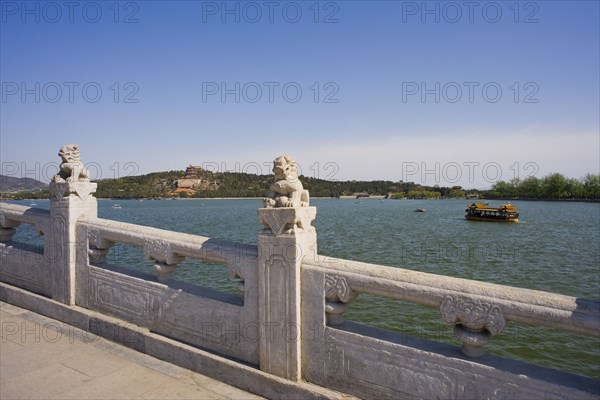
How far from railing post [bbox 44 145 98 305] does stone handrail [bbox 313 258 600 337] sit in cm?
324

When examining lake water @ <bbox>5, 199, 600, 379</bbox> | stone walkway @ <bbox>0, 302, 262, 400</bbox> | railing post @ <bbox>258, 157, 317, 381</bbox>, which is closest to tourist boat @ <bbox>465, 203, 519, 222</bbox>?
lake water @ <bbox>5, 199, 600, 379</bbox>

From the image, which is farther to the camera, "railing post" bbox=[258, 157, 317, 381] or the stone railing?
"railing post" bbox=[258, 157, 317, 381]

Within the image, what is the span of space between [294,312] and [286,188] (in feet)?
3.20

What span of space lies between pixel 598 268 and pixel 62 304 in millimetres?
23533

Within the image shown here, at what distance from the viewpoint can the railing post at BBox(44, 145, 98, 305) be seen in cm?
477

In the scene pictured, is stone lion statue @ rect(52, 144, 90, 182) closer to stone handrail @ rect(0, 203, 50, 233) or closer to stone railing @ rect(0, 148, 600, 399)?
stone railing @ rect(0, 148, 600, 399)

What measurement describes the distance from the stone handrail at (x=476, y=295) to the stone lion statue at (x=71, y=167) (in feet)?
11.0

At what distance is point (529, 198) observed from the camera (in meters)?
131

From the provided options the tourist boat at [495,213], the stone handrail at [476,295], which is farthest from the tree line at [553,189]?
Answer: the stone handrail at [476,295]

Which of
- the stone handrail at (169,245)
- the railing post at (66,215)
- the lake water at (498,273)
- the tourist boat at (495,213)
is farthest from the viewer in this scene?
the tourist boat at (495,213)

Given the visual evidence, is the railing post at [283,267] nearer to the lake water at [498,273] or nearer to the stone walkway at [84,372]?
the stone walkway at [84,372]

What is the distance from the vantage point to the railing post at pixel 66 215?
477 centimetres

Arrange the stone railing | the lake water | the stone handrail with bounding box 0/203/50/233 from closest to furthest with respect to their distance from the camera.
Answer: the stone railing → the stone handrail with bounding box 0/203/50/233 → the lake water

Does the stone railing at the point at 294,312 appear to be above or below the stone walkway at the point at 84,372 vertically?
above
